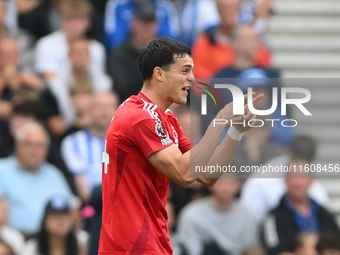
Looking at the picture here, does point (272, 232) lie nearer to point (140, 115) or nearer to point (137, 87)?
point (137, 87)

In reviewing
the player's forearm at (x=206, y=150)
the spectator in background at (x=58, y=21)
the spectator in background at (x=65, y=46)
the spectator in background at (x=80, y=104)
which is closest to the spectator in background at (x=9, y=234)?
the spectator in background at (x=80, y=104)

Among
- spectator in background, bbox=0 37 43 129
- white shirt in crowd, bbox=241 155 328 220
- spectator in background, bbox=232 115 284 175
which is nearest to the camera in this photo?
spectator in background, bbox=232 115 284 175

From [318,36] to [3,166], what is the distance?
Result: 528cm

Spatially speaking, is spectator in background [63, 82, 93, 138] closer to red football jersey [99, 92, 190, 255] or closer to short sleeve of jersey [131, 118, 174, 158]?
red football jersey [99, 92, 190, 255]

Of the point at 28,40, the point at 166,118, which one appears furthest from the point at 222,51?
the point at 166,118

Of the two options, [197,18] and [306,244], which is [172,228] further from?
[197,18]

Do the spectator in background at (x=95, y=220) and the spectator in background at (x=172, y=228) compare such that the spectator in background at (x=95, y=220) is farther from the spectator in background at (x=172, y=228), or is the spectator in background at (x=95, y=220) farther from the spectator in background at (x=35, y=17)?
the spectator in background at (x=35, y=17)

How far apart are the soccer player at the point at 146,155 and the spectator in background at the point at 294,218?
9.72ft

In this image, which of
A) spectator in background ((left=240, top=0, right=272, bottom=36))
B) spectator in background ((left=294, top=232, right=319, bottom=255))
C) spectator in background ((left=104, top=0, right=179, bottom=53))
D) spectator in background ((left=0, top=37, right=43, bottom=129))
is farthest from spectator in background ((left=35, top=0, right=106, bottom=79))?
spectator in background ((left=294, top=232, right=319, bottom=255))

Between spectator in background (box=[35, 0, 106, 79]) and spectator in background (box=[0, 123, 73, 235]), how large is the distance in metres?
1.38

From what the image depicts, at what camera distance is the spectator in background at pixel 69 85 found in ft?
24.3

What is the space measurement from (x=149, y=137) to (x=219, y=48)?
5.17 meters

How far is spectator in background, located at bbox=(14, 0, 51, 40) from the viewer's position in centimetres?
858

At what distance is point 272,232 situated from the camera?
6184 mm
